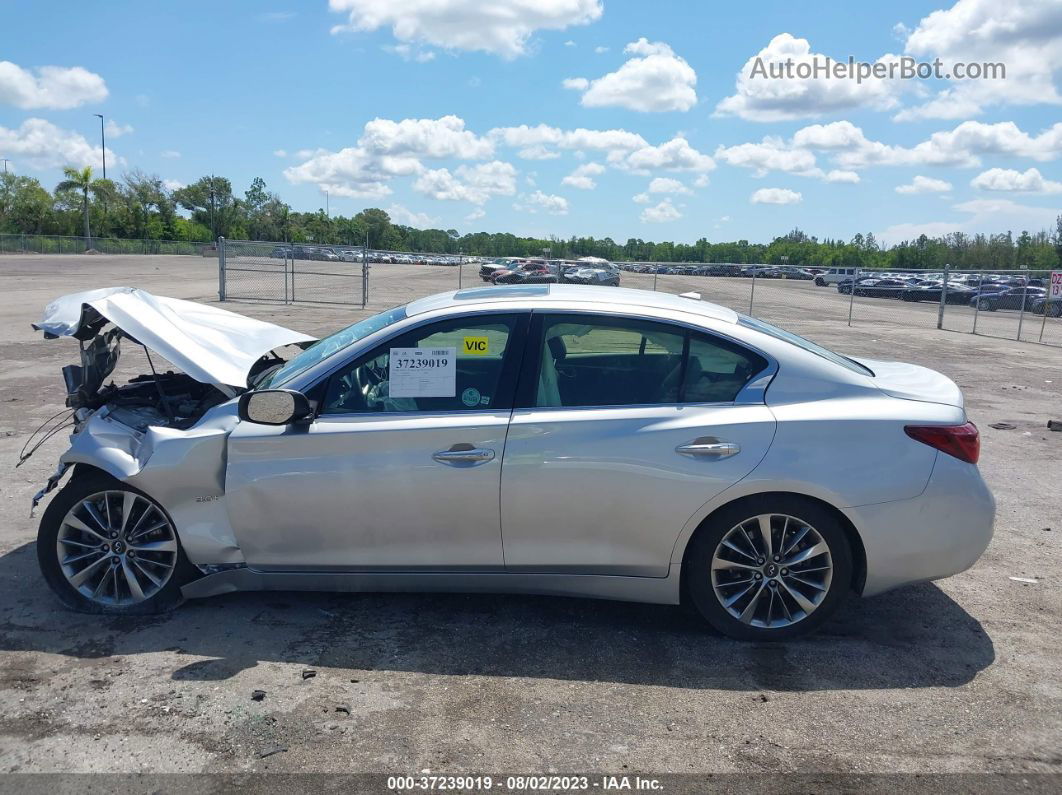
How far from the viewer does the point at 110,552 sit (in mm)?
4430

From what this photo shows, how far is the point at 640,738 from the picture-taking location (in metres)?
3.40

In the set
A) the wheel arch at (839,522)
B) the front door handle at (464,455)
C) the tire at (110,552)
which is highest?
the front door handle at (464,455)

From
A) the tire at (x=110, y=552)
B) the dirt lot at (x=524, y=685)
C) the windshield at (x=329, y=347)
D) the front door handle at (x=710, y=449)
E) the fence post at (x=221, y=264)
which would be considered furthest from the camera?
the fence post at (x=221, y=264)

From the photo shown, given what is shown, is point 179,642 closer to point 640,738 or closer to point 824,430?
point 640,738

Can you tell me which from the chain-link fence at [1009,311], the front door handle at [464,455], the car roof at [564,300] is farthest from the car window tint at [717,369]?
the chain-link fence at [1009,311]

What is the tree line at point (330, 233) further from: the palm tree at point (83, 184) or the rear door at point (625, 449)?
the rear door at point (625, 449)

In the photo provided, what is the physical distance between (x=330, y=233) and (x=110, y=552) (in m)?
116

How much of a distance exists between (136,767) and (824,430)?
10.3 ft

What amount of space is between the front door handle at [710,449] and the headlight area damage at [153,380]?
7.10 ft

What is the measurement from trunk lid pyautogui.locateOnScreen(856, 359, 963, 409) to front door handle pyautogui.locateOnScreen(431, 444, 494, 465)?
1.94 metres

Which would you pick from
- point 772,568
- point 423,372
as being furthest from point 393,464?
point 772,568

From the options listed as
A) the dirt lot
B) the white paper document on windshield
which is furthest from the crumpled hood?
the dirt lot

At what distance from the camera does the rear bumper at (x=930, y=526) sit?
4.06 meters

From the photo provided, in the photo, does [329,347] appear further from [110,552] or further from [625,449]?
[625,449]
